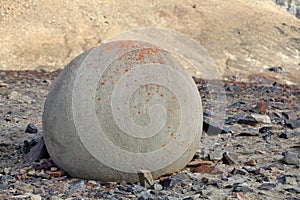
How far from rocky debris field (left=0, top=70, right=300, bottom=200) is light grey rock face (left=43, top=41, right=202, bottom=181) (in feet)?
0.76

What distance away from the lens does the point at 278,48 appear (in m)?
25.7

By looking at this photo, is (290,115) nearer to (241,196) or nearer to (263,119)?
(263,119)

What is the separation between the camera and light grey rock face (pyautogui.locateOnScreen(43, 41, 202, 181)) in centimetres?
454

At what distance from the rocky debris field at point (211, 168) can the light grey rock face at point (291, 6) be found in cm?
3857

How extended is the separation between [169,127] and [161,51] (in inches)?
38.2

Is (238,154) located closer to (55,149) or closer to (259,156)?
(259,156)

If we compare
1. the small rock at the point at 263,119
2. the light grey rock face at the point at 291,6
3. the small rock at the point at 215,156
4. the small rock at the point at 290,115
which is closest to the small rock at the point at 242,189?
the small rock at the point at 215,156

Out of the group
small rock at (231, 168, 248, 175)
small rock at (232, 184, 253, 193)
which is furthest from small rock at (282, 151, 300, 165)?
small rock at (232, 184, 253, 193)

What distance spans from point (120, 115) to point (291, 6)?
44.3 m

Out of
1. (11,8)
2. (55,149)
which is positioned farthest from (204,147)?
(11,8)

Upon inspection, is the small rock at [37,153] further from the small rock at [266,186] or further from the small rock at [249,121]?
the small rock at [249,121]

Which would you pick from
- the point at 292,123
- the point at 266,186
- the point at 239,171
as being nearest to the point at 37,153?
the point at 239,171

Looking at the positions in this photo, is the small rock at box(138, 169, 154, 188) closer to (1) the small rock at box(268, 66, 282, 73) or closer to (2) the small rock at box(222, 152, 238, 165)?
(2) the small rock at box(222, 152, 238, 165)

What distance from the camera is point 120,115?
4.52m
